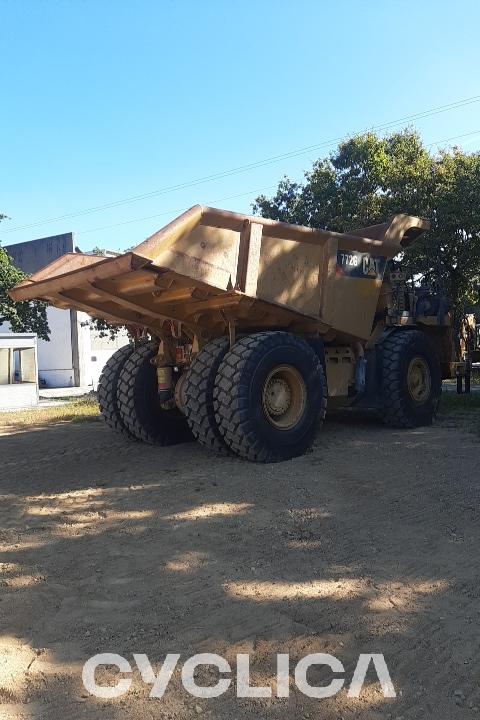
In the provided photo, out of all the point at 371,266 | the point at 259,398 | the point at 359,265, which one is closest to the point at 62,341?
the point at 371,266

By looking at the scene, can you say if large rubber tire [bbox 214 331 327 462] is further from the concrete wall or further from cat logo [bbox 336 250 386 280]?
the concrete wall

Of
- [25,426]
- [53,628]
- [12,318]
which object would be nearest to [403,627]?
[53,628]

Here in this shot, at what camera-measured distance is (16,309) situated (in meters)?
20.8

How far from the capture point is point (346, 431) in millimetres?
8336

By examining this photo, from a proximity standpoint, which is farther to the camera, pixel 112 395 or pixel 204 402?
pixel 112 395

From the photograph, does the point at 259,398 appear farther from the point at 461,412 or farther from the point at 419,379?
the point at 461,412

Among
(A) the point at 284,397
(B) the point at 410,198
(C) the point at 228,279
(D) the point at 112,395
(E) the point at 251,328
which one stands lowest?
(D) the point at 112,395

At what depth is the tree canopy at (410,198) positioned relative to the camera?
14750 mm

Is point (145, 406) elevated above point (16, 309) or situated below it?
below

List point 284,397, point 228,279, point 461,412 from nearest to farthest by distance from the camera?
point 228,279 → point 284,397 → point 461,412

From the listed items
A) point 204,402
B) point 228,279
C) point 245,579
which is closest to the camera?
point 245,579

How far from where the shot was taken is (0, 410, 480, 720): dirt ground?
99.3 inches

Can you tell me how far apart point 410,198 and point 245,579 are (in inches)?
544

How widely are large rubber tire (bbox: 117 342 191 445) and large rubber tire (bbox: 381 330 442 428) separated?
2851mm
